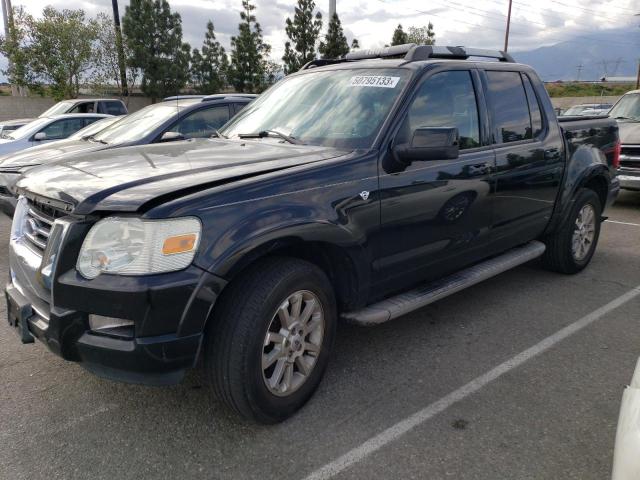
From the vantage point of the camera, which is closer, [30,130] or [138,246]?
[138,246]

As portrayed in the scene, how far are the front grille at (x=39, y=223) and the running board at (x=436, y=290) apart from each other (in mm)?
1663

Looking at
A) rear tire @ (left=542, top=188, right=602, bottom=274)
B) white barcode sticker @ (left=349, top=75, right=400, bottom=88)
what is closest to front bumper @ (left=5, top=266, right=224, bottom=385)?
white barcode sticker @ (left=349, top=75, right=400, bottom=88)

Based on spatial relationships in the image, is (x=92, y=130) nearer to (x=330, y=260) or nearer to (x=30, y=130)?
(x=30, y=130)

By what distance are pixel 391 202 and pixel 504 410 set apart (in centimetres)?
132

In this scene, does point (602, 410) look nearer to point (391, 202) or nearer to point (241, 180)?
point (391, 202)

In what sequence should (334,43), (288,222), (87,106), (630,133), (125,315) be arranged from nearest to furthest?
(125,315) → (288,222) → (630,133) → (87,106) → (334,43)

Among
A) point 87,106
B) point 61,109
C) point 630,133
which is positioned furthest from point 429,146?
point 87,106

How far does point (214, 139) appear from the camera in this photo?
3.94 metres

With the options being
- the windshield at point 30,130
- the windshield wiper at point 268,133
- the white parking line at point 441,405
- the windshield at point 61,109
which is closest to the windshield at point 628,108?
the white parking line at point 441,405

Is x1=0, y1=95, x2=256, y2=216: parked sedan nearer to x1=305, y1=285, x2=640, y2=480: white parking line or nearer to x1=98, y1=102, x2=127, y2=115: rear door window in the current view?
x1=305, y1=285, x2=640, y2=480: white parking line

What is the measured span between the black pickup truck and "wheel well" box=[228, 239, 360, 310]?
12 millimetres

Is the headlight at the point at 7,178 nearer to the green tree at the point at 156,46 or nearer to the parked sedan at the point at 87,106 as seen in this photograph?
the parked sedan at the point at 87,106

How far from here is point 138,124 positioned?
23.7 feet

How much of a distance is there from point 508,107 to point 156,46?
2841 centimetres
